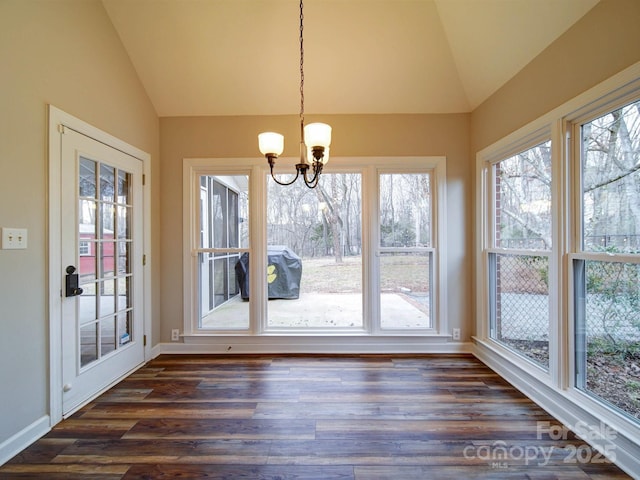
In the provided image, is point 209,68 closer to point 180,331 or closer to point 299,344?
point 180,331

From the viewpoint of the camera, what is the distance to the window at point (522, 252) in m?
2.18

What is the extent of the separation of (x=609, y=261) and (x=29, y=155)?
3588mm

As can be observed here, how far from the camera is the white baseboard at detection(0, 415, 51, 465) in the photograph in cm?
158

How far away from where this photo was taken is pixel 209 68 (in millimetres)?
2689

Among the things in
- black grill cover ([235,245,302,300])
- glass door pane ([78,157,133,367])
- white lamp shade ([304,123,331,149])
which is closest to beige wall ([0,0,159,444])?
glass door pane ([78,157,133,367])

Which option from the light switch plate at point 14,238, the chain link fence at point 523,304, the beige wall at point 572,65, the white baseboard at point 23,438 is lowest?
the white baseboard at point 23,438

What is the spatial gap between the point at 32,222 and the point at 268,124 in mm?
2097

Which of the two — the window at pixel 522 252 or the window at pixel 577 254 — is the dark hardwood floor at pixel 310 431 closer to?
the window at pixel 577 254

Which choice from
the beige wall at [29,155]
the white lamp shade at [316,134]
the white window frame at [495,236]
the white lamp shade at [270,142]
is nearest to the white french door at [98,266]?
the beige wall at [29,155]

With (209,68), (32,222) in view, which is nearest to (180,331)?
(32,222)

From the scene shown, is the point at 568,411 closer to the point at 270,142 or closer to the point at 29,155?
the point at 270,142

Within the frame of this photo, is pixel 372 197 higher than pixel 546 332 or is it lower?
higher

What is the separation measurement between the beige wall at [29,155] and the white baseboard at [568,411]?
11.4ft

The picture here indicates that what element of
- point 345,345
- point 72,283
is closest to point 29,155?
point 72,283
